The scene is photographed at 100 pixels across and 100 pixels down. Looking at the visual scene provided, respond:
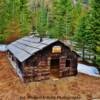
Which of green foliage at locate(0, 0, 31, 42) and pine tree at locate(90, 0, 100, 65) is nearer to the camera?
pine tree at locate(90, 0, 100, 65)

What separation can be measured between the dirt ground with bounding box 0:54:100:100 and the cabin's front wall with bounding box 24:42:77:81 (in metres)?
0.63

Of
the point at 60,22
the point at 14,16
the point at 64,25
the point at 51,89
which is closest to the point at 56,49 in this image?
the point at 51,89

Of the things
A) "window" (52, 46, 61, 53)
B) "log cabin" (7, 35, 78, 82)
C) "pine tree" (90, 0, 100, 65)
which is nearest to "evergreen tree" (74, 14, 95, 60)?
"pine tree" (90, 0, 100, 65)

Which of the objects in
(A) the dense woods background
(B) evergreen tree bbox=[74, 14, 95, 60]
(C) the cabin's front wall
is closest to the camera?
(C) the cabin's front wall

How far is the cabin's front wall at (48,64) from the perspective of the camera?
1924 cm

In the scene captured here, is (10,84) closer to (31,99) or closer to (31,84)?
(31,84)

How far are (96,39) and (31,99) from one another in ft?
38.7

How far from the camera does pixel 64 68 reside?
21031mm

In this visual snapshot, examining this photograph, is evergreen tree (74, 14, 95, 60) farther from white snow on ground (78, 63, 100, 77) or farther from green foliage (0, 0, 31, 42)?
green foliage (0, 0, 31, 42)

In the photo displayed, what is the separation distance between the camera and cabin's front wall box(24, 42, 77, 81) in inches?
758

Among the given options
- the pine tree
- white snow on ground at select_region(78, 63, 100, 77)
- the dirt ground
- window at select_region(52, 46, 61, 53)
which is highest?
the pine tree

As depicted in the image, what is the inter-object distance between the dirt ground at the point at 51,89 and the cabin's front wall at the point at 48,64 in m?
0.63

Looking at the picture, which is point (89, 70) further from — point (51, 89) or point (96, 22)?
point (51, 89)

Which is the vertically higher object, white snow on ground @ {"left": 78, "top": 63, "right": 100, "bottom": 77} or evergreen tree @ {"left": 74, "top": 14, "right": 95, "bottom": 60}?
evergreen tree @ {"left": 74, "top": 14, "right": 95, "bottom": 60}
